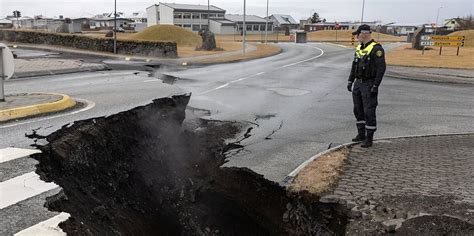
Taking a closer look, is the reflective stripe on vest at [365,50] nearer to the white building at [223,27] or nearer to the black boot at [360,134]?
the black boot at [360,134]

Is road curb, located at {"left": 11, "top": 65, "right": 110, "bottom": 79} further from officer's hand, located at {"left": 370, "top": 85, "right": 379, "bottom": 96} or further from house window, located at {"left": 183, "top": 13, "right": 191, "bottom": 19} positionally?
house window, located at {"left": 183, "top": 13, "right": 191, "bottom": 19}

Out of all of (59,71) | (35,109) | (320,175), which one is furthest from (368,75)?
(59,71)

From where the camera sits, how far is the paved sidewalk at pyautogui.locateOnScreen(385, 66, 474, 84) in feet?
56.3

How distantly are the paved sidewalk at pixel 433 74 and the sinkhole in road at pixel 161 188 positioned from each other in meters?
12.4

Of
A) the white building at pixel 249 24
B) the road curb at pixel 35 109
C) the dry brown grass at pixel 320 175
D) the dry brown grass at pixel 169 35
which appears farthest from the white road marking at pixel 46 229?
the white building at pixel 249 24

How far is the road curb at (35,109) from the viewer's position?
25.8ft

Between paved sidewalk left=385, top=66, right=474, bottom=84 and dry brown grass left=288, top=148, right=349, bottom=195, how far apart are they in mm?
13018

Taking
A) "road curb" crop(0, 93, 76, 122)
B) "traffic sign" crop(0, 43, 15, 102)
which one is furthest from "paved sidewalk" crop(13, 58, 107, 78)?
"road curb" crop(0, 93, 76, 122)

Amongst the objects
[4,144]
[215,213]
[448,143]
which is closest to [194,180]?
[215,213]

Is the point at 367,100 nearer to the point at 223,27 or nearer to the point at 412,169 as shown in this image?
the point at 412,169

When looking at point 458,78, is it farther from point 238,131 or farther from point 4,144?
point 4,144

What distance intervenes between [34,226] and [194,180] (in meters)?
3.12

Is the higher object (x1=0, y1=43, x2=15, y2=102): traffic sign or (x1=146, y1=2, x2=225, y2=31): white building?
(x1=146, y1=2, x2=225, y2=31): white building

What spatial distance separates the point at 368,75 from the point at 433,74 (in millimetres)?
13565
